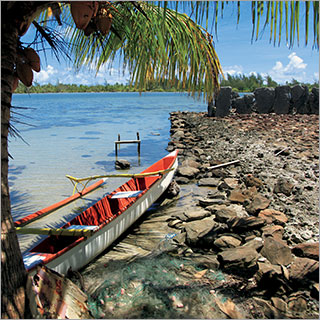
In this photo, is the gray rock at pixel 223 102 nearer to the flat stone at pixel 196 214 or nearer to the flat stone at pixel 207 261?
the flat stone at pixel 196 214

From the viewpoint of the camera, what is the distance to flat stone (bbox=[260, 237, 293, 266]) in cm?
380

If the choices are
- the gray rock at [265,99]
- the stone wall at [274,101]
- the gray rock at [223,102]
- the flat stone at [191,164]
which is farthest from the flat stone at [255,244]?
the gray rock at [265,99]

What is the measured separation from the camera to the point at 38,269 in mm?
2801

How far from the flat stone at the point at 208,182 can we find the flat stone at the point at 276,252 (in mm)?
3905

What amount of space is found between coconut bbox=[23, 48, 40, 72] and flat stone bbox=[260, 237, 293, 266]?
3471 mm

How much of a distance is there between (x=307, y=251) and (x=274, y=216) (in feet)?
3.88

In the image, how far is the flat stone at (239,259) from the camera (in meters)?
3.86

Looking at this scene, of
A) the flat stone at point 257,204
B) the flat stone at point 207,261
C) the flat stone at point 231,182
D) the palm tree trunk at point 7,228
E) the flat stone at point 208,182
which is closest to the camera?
the palm tree trunk at point 7,228

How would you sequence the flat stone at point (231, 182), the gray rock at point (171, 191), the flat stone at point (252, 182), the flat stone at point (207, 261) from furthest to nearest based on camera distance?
the flat stone at point (231, 182)
the gray rock at point (171, 191)
the flat stone at point (252, 182)
the flat stone at point (207, 261)

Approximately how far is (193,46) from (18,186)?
7257 millimetres

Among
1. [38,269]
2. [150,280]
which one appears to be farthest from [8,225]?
[150,280]

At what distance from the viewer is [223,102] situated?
2219 centimetres

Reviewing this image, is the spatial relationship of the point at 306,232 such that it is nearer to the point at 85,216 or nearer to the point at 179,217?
the point at 179,217

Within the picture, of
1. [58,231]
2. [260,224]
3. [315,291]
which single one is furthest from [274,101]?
[58,231]
